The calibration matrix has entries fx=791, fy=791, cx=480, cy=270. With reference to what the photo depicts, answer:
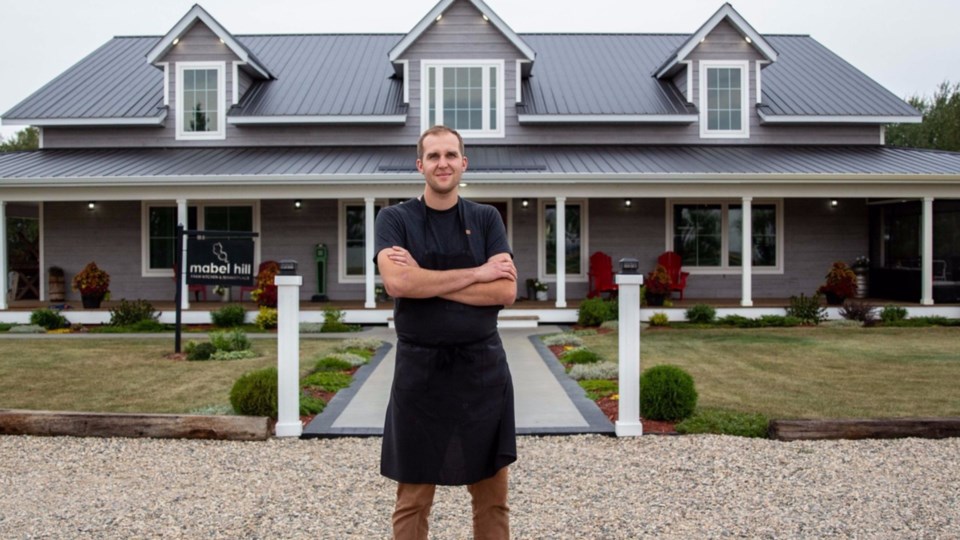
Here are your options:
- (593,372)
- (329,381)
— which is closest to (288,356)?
(329,381)

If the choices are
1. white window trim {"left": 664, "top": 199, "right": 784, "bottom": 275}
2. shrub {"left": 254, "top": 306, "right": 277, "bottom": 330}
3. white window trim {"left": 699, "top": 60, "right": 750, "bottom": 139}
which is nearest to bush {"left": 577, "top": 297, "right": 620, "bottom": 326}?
white window trim {"left": 664, "top": 199, "right": 784, "bottom": 275}

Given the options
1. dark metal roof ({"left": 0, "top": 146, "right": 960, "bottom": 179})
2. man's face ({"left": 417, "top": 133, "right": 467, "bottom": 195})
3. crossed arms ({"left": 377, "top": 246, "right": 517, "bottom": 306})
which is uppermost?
dark metal roof ({"left": 0, "top": 146, "right": 960, "bottom": 179})

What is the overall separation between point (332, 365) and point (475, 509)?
677 centimetres

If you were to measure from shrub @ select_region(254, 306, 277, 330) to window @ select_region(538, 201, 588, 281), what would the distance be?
5.72m

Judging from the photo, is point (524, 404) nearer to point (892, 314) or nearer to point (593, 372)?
point (593, 372)

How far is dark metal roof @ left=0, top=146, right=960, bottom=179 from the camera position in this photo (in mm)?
14648

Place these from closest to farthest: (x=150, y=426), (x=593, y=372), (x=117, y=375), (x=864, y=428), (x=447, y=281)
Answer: (x=447, y=281) < (x=864, y=428) < (x=150, y=426) < (x=593, y=372) < (x=117, y=375)

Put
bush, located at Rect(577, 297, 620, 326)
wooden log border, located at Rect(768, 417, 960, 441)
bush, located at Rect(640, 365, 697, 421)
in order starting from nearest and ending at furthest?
1. wooden log border, located at Rect(768, 417, 960, 441)
2. bush, located at Rect(640, 365, 697, 421)
3. bush, located at Rect(577, 297, 620, 326)

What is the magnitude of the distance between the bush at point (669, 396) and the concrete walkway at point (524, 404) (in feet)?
1.38

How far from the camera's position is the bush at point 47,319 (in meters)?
14.3

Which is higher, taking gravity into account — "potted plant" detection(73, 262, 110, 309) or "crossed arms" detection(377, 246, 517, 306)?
"crossed arms" detection(377, 246, 517, 306)

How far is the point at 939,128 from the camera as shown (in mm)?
41344

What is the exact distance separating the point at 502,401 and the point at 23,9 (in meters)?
52.5

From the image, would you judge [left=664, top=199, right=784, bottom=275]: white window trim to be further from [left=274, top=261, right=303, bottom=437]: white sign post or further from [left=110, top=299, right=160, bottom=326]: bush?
[left=274, top=261, right=303, bottom=437]: white sign post
